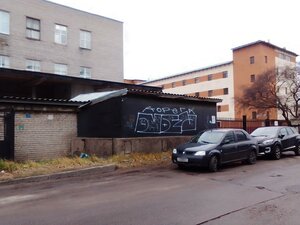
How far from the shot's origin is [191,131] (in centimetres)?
1877

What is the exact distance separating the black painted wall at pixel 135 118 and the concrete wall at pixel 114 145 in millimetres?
370

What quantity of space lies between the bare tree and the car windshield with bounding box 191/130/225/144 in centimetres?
3376

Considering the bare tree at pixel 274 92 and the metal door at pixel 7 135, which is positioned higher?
the bare tree at pixel 274 92

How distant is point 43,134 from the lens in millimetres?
14805

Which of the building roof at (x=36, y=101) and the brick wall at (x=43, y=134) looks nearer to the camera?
the building roof at (x=36, y=101)

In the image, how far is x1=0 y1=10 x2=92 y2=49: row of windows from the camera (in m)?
29.5

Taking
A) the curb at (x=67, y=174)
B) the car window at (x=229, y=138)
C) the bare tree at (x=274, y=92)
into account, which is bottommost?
the curb at (x=67, y=174)

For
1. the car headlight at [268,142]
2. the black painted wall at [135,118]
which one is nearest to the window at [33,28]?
the black painted wall at [135,118]

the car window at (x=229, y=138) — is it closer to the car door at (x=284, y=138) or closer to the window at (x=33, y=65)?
the car door at (x=284, y=138)

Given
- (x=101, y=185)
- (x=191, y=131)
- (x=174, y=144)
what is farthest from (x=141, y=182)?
(x=191, y=131)

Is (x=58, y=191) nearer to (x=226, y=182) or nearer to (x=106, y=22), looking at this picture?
→ (x=226, y=182)

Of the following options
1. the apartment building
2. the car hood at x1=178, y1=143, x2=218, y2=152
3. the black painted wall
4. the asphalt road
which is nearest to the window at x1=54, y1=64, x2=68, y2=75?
the apartment building

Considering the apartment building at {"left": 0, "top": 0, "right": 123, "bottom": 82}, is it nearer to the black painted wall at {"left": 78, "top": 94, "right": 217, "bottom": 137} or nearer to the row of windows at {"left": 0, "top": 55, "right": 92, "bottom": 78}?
the row of windows at {"left": 0, "top": 55, "right": 92, "bottom": 78}

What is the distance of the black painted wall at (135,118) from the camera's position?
15.7 metres
